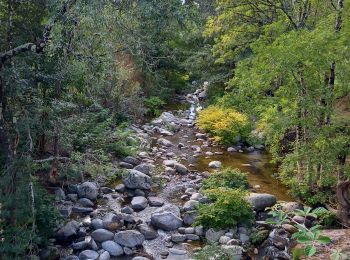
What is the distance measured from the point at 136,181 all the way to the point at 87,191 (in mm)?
1285

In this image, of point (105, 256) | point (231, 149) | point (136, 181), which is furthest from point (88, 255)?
point (231, 149)

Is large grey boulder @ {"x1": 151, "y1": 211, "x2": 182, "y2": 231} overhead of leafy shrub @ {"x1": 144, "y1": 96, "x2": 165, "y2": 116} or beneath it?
beneath

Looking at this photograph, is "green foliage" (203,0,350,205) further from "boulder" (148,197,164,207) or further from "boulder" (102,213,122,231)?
"boulder" (102,213,122,231)

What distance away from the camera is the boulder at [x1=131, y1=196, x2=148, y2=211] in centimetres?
945

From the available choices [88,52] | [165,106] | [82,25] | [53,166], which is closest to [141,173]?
[53,166]

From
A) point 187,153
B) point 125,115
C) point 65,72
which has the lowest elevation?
point 187,153

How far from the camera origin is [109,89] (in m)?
14.1

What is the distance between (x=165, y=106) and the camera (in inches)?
809

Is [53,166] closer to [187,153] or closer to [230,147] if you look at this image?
[187,153]

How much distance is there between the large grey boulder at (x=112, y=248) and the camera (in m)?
7.70

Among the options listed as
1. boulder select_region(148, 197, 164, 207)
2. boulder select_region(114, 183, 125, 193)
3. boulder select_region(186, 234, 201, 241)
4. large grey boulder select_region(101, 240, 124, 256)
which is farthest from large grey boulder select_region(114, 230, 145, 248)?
boulder select_region(114, 183, 125, 193)

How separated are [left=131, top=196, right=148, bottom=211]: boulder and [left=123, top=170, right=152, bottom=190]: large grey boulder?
0.63 metres

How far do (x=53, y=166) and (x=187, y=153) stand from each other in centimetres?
541

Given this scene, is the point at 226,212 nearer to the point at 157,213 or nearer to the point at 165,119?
the point at 157,213
